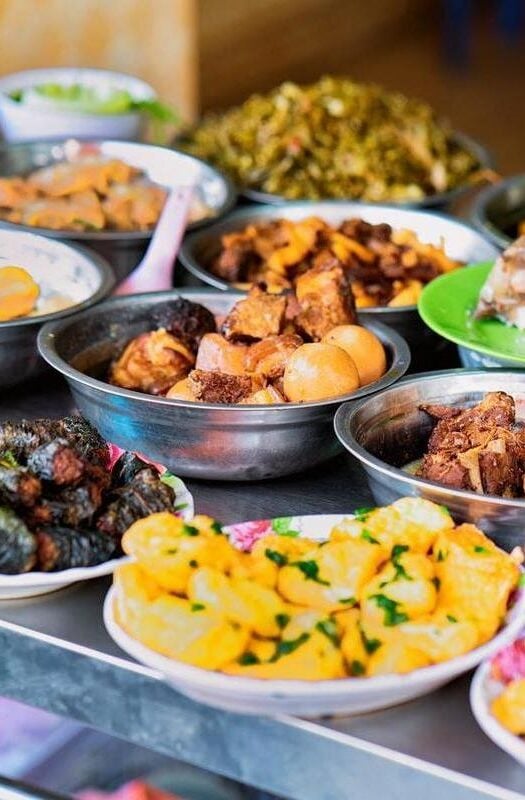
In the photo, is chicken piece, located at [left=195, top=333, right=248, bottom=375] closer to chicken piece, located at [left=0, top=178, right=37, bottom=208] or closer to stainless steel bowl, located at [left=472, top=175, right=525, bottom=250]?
chicken piece, located at [left=0, top=178, right=37, bottom=208]

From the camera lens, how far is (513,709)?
1.25m

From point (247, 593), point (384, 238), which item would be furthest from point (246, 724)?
point (384, 238)

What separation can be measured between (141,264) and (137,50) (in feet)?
6.83

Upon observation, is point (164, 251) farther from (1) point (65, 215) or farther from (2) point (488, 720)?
(2) point (488, 720)

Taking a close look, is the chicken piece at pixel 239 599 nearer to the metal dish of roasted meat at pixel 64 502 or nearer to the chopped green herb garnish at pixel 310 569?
the chopped green herb garnish at pixel 310 569

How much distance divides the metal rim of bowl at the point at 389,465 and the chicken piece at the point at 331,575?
148 millimetres

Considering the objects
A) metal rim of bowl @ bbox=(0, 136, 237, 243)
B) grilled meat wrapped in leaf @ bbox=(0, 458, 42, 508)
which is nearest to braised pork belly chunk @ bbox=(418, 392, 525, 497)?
grilled meat wrapped in leaf @ bbox=(0, 458, 42, 508)

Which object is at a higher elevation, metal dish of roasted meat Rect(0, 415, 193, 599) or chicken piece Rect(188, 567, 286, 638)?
chicken piece Rect(188, 567, 286, 638)

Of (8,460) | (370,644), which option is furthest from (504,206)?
(370,644)

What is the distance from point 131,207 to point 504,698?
5.51ft

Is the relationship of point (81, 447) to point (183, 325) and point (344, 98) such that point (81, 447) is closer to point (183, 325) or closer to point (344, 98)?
point (183, 325)

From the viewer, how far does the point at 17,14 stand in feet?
12.5

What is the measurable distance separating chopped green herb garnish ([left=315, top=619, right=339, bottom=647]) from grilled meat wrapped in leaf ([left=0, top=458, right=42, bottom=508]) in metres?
0.39

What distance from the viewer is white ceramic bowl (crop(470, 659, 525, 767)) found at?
1229 millimetres
